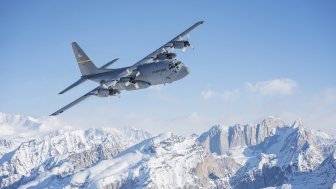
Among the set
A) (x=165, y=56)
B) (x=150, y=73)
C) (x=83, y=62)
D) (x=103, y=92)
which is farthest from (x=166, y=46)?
(x=83, y=62)

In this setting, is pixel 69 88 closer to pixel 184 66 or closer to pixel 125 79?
pixel 125 79

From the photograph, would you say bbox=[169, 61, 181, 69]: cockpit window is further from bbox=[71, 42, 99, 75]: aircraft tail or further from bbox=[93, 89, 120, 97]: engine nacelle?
bbox=[71, 42, 99, 75]: aircraft tail

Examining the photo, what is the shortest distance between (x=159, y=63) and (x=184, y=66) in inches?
223

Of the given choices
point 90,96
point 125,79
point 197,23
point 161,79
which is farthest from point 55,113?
point 197,23

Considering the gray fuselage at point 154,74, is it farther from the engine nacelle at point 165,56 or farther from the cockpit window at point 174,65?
the engine nacelle at point 165,56

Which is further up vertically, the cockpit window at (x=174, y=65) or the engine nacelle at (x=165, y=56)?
Result: the engine nacelle at (x=165, y=56)

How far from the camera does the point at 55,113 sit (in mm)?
98688

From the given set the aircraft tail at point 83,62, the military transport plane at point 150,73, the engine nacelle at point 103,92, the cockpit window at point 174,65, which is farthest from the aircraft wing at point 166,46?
the aircraft tail at point 83,62

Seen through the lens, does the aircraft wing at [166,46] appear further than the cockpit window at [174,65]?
Yes

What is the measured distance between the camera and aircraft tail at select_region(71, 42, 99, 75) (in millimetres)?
124188

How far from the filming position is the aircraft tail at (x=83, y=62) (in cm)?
12419

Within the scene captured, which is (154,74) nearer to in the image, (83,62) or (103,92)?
(103,92)

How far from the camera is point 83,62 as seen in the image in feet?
416

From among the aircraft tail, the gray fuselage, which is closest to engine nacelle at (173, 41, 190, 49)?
the gray fuselage
